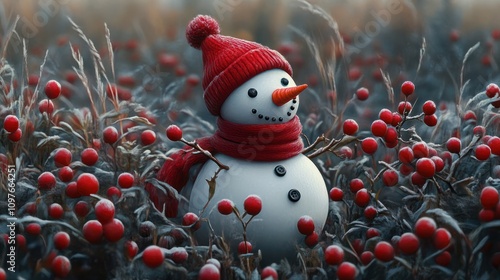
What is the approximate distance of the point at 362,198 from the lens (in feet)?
5.23

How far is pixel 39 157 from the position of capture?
167 centimetres

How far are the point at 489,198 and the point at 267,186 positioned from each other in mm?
447

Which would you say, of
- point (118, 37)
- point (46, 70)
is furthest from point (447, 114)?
point (118, 37)

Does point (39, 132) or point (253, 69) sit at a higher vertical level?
point (253, 69)

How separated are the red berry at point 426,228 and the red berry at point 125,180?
572 mm

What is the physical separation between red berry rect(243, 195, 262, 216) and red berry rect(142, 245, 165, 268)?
0.21 meters

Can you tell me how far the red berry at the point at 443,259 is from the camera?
1.27 meters

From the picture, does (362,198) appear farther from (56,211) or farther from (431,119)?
(56,211)

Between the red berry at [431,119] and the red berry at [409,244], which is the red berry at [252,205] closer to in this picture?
the red berry at [409,244]

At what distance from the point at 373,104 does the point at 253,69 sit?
43.0 inches

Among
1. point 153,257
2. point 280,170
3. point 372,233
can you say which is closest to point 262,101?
A: point 280,170

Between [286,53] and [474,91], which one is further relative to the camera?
[286,53]

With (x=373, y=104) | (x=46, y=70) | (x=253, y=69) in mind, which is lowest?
(x=373, y=104)

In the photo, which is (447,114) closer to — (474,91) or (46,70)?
(474,91)
